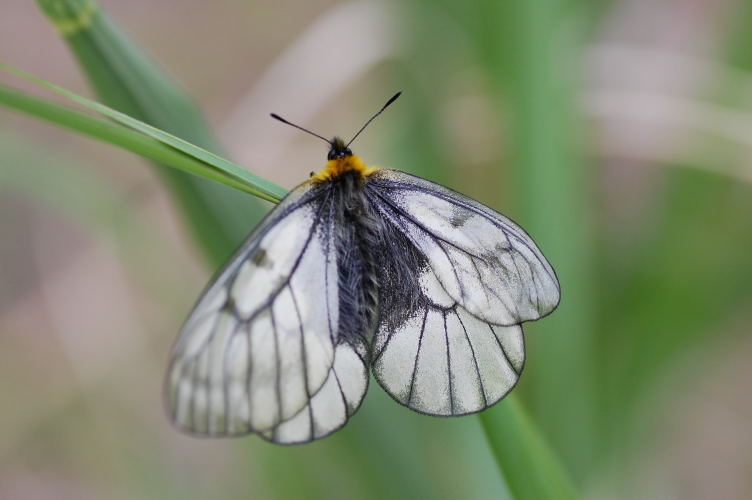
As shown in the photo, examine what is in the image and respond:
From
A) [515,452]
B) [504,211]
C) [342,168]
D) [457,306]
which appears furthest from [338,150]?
[504,211]

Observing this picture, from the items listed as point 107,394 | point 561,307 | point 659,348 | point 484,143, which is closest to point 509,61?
point 484,143

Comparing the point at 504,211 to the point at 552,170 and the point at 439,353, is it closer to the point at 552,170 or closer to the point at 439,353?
the point at 552,170

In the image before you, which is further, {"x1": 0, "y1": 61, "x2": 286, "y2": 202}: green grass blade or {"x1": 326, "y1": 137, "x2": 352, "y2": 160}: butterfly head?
{"x1": 326, "y1": 137, "x2": 352, "y2": 160}: butterfly head

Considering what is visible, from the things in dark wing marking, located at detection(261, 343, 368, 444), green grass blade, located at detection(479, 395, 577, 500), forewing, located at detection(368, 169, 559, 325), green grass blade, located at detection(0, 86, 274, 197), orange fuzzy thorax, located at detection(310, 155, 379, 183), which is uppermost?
forewing, located at detection(368, 169, 559, 325)

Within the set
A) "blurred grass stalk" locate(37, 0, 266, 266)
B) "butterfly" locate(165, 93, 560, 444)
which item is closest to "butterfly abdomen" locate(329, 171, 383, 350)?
"butterfly" locate(165, 93, 560, 444)

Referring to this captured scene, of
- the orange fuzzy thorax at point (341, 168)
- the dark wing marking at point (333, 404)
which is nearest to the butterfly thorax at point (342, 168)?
the orange fuzzy thorax at point (341, 168)

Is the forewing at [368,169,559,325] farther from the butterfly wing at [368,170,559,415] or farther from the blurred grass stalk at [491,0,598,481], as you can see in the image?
the blurred grass stalk at [491,0,598,481]

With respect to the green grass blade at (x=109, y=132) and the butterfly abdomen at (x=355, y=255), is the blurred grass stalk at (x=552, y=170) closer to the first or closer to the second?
the butterfly abdomen at (x=355, y=255)
